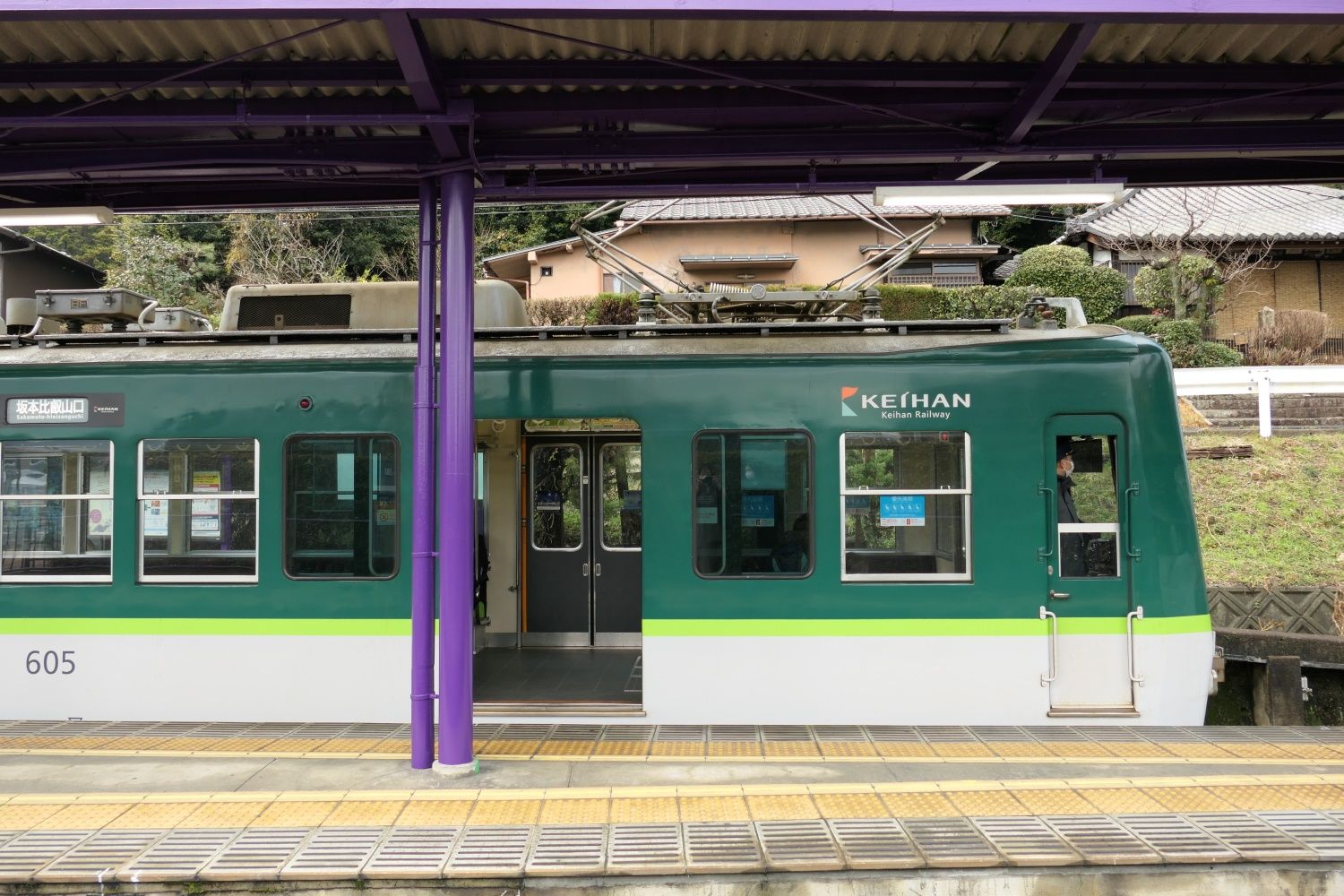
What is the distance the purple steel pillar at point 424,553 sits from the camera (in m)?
5.95

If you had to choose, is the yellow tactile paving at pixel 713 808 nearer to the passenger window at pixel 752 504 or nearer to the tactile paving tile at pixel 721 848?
the tactile paving tile at pixel 721 848

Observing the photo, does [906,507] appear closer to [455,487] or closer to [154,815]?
[455,487]

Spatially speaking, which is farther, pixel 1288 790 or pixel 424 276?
pixel 424 276

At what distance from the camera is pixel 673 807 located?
534cm

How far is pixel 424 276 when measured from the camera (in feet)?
20.2

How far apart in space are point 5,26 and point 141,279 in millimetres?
21222

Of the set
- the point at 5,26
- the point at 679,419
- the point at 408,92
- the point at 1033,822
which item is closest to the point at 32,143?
the point at 5,26

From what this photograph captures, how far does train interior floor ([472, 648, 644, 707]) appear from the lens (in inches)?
285

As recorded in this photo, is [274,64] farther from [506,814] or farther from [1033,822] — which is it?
[1033,822]

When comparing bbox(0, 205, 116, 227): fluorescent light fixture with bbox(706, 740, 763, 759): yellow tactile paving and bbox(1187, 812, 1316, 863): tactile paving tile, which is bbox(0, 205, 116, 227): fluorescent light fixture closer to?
bbox(706, 740, 763, 759): yellow tactile paving

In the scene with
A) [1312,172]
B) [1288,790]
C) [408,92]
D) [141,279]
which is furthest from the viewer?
[141,279]

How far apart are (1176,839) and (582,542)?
17.4 ft

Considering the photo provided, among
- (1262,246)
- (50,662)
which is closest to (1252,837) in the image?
(50,662)

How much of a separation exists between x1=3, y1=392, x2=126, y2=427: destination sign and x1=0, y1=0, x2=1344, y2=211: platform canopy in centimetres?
146
